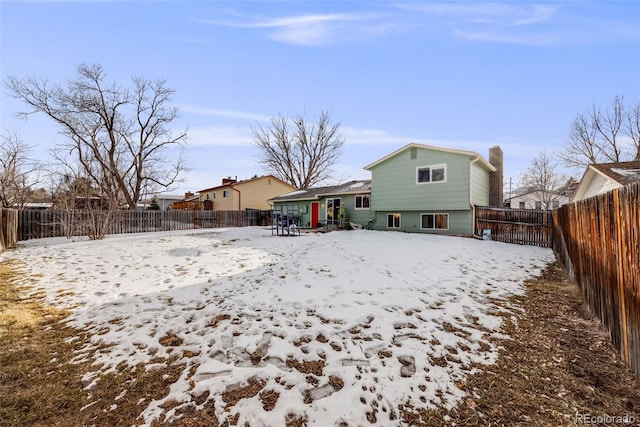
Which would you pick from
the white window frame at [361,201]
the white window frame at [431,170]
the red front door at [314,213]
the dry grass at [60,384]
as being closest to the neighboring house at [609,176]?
the white window frame at [431,170]

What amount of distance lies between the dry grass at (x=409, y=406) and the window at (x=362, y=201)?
14.6 metres

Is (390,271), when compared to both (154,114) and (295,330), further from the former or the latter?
(154,114)

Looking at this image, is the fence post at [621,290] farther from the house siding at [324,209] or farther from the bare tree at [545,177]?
the bare tree at [545,177]

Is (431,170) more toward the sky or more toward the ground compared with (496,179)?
more toward the sky

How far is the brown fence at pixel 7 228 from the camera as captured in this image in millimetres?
9945

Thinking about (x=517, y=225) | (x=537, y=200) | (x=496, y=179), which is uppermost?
(x=496, y=179)

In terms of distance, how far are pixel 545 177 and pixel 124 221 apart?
1557 inches

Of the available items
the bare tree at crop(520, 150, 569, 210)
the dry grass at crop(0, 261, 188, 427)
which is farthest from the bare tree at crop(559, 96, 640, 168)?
the dry grass at crop(0, 261, 188, 427)

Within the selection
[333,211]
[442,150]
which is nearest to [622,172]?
[442,150]

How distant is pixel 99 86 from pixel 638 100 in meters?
40.7

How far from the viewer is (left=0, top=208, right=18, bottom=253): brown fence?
9945mm

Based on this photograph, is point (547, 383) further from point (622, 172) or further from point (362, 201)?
point (362, 201)

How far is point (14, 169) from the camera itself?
19203 millimetres

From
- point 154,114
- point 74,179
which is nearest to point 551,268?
point 74,179
